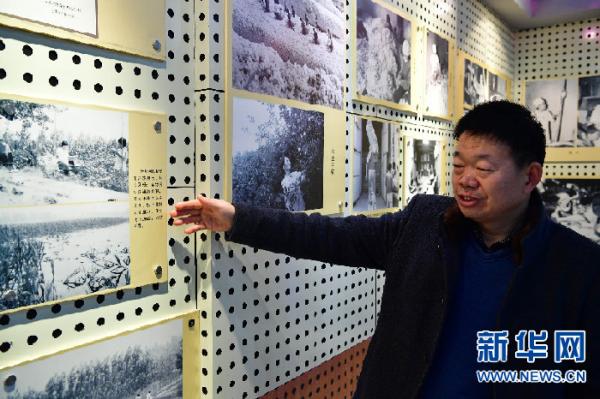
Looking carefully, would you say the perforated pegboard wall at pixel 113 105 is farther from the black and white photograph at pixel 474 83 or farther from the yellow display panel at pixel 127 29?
the black and white photograph at pixel 474 83

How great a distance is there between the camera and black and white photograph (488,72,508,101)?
3.33 m

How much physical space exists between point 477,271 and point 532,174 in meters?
0.28

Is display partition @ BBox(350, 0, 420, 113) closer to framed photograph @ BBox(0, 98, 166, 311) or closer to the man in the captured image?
the man

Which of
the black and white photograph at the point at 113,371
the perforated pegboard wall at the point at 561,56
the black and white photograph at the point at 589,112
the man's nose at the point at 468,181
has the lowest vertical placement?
the black and white photograph at the point at 113,371

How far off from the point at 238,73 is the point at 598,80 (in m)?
3.35

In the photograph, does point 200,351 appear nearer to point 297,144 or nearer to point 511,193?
point 297,144

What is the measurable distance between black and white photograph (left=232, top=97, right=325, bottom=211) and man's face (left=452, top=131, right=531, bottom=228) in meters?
0.49

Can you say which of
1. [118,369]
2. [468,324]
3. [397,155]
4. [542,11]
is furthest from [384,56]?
[542,11]

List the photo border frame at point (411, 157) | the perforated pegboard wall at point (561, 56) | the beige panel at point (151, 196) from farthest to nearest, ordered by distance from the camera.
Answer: the perforated pegboard wall at point (561, 56), the photo border frame at point (411, 157), the beige panel at point (151, 196)

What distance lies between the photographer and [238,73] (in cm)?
126

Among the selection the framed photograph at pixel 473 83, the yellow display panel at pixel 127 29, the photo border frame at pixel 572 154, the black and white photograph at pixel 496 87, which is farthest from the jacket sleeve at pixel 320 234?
the photo border frame at pixel 572 154

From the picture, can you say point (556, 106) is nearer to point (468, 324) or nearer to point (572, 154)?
point (572, 154)

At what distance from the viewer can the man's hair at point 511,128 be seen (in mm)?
1166

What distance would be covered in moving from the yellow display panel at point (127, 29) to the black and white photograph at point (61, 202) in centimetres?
14
